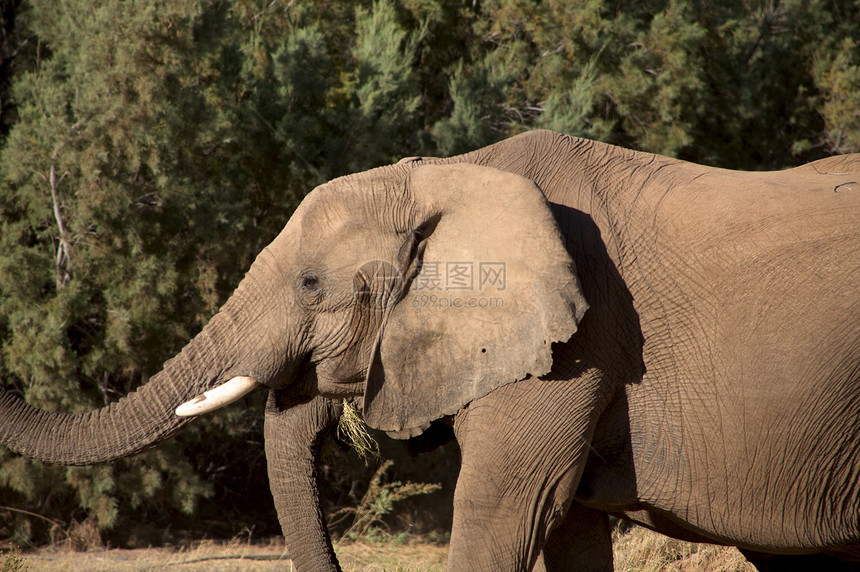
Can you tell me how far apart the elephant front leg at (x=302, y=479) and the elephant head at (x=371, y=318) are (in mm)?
688

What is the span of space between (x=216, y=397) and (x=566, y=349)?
1.34 metres

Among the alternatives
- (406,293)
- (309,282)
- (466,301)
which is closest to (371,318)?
(406,293)

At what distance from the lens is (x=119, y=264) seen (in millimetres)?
8727

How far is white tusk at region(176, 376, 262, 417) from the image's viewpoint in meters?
3.21

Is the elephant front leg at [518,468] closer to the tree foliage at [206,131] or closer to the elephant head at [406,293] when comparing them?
the elephant head at [406,293]

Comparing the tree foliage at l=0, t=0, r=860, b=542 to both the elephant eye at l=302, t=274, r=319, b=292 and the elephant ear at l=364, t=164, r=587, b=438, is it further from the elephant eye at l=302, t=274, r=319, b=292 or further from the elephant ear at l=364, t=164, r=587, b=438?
the elephant ear at l=364, t=164, r=587, b=438

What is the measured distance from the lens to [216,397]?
10.6 feet

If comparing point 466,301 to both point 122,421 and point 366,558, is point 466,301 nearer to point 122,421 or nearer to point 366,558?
point 122,421

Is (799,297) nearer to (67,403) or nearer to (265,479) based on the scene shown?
(67,403)

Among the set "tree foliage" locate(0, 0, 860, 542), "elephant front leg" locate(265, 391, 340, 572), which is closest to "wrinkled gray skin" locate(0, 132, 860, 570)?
"elephant front leg" locate(265, 391, 340, 572)

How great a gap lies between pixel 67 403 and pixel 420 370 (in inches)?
261

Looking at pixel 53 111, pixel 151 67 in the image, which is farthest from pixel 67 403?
pixel 151 67

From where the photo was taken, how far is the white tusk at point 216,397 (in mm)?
3215

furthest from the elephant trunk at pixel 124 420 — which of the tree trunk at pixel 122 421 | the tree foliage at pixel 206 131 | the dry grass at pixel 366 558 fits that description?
the tree foliage at pixel 206 131
